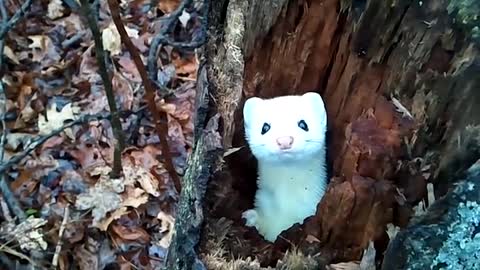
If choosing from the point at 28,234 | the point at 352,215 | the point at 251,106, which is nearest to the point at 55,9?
the point at 28,234

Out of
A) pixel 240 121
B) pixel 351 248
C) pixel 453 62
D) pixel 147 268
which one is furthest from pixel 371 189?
pixel 147 268

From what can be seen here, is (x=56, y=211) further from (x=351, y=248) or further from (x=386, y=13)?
(x=386, y=13)

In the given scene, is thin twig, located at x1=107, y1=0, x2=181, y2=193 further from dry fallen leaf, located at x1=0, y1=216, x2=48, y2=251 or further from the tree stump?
the tree stump

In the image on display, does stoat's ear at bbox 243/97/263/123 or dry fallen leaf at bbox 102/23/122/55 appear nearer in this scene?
stoat's ear at bbox 243/97/263/123

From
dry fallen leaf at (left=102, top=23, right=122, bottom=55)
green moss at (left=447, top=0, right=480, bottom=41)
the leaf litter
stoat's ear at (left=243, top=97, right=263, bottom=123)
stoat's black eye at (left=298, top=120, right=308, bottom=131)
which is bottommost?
the leaf litter

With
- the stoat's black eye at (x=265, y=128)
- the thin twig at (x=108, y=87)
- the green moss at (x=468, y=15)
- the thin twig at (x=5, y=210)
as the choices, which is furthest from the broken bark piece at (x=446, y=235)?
the thin twig at (x=5, y=210)

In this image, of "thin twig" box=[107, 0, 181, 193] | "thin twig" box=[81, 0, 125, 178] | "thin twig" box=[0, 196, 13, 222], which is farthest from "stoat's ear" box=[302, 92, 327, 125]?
"thin twig" box=[0, 196, 13, 222]

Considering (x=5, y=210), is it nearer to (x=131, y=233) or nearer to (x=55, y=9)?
(x=131, y=233)
